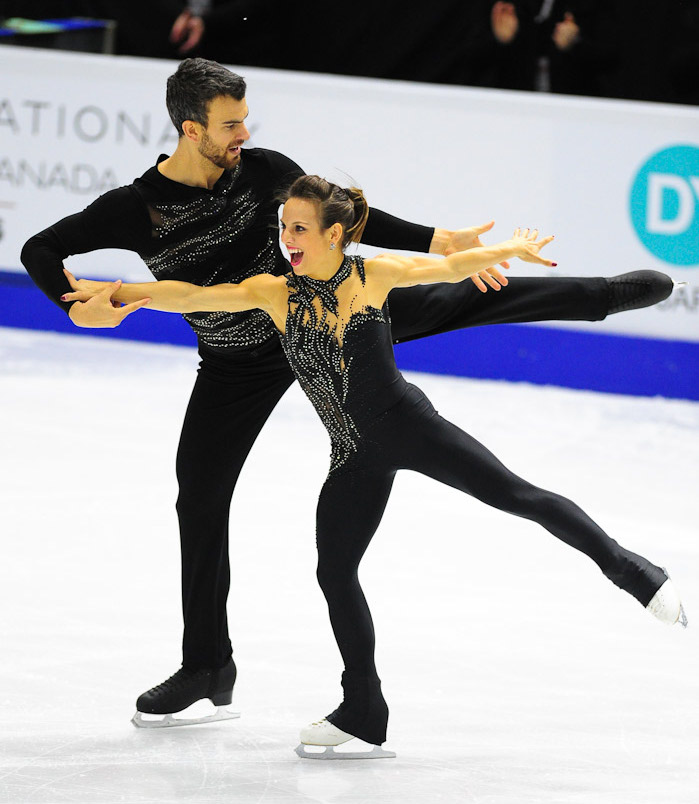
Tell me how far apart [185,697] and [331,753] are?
397 mm

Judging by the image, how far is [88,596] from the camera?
385 centimetres

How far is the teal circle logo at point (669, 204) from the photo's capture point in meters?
6.29

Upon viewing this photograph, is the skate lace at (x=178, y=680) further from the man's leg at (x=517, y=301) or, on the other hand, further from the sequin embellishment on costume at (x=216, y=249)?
the man's leg at (x=517, y=301)

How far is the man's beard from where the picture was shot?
290cm

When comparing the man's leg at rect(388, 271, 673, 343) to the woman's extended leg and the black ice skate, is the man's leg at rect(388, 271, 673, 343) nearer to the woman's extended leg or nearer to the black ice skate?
the woman's extended leg

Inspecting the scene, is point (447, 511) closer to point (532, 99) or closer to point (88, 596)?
point (88, 596)

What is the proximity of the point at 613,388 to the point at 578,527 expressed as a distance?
384 centimetres

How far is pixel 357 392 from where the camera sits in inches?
112

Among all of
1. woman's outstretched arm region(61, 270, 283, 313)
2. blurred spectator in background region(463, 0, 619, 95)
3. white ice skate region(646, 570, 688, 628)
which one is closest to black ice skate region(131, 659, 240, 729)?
woman's outstretched arm region(61, 270, 283, 313)

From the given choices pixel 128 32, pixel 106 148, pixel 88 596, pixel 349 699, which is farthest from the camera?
pixel 128 32

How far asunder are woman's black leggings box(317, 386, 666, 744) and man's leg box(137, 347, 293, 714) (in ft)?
1.06

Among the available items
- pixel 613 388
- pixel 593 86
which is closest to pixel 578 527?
pixel 613 388

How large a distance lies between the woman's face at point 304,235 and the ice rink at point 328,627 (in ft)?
3.54

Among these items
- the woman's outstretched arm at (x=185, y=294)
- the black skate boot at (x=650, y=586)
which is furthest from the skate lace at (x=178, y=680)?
the black skate boot at (x=650, y=586)
